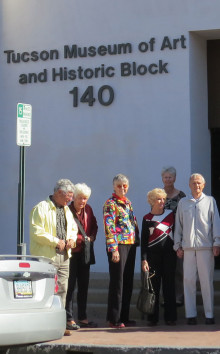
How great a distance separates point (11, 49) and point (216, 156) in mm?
3979

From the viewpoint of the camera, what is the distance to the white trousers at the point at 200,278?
10.4m

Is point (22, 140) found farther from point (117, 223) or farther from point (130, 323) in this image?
point (130, 323)

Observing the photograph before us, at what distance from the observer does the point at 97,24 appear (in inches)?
530

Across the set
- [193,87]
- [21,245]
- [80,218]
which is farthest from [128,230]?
[193,87]

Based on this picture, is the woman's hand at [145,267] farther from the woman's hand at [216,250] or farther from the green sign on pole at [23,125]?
the green sign on pole at [23,125]

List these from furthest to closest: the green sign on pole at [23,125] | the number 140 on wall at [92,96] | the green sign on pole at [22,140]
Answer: the number 140 on wall at [92,96]
the green sign on pole at [23,125]
the green sign on pole at [22,140]

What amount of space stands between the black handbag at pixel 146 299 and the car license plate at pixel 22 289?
2.46 meters

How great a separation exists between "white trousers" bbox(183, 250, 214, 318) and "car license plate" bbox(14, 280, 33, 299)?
9.39ft

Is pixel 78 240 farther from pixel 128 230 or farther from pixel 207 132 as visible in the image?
pixel 207 132

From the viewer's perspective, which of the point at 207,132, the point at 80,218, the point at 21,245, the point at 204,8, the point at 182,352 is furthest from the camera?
the point at 207,132

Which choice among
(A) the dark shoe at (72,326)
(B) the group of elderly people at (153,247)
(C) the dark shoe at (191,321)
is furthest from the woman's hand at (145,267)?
(A) the dark shoe at (72,326)

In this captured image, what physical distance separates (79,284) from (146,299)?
35.3 inches

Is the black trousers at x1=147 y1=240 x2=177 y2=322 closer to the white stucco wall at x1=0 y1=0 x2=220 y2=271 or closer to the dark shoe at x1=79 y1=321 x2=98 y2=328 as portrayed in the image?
the dark shoe at x1=79 y1=321 x2=98 y2=328

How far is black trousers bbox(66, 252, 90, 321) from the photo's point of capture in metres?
10.3
